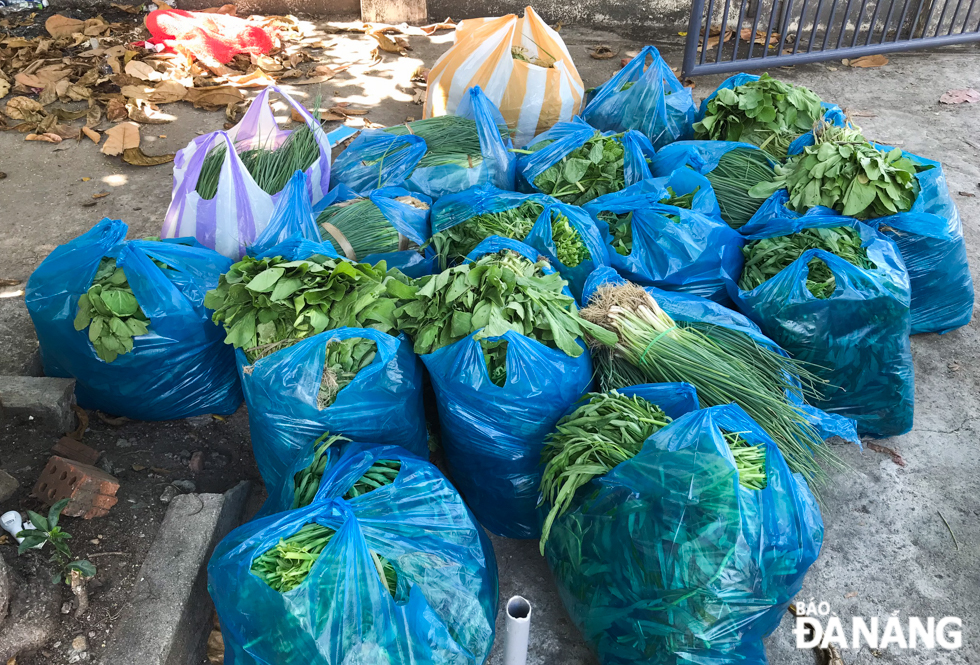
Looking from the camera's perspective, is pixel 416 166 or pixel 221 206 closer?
pixel 221 206

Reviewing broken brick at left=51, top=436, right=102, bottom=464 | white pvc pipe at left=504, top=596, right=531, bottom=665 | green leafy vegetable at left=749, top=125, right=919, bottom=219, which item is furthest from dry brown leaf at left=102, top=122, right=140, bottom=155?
white pvc pipe at left=504, top=596, right=531, bottom=665

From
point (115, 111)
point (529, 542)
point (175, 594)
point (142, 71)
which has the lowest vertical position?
point (529, 542)

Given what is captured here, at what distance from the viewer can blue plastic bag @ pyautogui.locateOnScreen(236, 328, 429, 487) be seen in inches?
73.5

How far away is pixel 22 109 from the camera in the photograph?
417cm

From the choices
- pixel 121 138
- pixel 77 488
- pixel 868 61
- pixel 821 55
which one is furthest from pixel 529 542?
pixel 868 61

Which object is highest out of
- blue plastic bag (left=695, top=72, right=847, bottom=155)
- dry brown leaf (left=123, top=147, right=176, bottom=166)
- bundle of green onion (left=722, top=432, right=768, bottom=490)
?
blue plastic bag (left=695, top=72, right=847, bottom=155)

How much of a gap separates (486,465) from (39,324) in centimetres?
154

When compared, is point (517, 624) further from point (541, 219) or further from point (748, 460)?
point (541, 219)

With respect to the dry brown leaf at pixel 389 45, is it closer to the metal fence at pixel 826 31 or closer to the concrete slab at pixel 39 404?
the metal fence at pixel 826 31

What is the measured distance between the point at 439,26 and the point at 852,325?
414 cm

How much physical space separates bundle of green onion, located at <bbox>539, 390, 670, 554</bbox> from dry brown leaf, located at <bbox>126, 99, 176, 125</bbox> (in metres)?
3.47

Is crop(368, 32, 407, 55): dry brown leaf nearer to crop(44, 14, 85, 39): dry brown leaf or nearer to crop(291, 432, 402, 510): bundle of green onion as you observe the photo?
crop(44, 14, 85, 39): dry brown leaf

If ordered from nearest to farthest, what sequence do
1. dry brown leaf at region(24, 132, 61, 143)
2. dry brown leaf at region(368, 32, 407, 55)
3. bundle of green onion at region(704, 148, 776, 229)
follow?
bundle of green onion at region(704, 148, 776, 229) → dry brown leaf at region(24, 132, 61, 143) → dry brown leaf at region(368, 32, 407, 55)

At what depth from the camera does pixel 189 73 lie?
4.59m
